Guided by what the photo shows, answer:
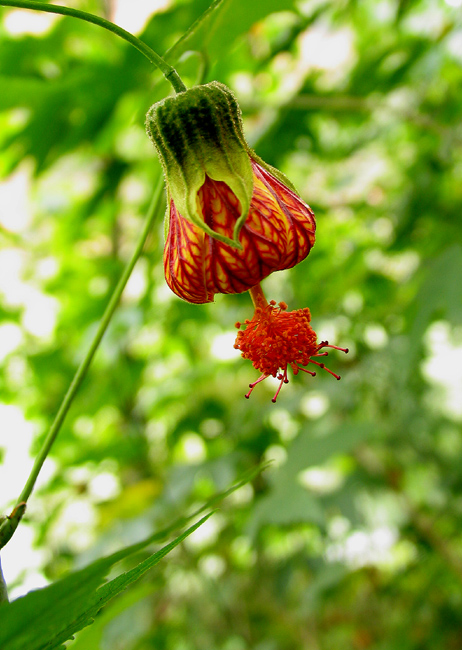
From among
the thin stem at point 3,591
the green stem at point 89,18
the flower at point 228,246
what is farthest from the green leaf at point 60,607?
the green stem at point 89,18

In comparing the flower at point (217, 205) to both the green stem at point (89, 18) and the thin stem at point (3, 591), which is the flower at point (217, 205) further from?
the thin stem at point (3, 591)

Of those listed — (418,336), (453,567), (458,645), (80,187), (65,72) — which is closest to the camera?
(418,336)

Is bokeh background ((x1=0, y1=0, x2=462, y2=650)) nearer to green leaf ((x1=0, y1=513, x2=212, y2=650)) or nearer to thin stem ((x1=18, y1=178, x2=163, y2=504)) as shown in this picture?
thin stem ((x1=18, y1=178, x2=163, y2=504))

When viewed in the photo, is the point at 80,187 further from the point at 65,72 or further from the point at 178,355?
the point at 65,72

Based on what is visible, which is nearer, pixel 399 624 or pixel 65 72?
pixel 65 72

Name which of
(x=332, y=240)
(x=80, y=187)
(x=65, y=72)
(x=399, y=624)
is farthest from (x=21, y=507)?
(x=80, y=187)

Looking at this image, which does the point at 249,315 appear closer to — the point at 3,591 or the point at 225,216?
the point at 225,216

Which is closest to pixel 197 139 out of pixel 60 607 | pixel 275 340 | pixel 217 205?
pixel 217 205
